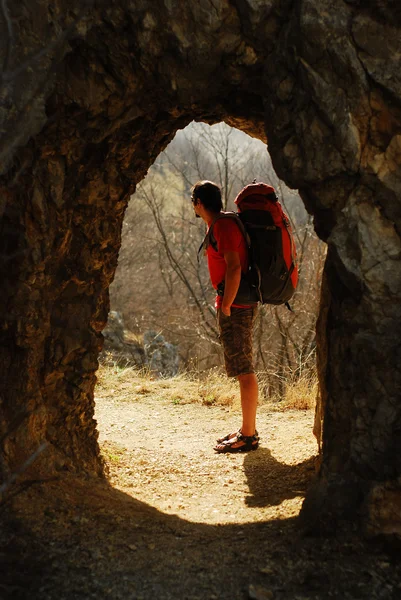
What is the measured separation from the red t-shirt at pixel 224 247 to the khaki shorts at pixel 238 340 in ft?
1.10

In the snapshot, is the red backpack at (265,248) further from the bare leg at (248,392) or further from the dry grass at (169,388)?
the dry grass at (169,388)

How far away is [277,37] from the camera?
316cm

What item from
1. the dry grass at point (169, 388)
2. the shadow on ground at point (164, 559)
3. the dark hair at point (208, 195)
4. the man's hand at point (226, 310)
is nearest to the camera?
the shadow on ground at point (164, 559)

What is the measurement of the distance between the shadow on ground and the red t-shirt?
1831 mm

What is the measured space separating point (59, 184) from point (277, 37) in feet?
4.67

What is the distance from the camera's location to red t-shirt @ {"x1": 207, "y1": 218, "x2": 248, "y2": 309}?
4.25 m

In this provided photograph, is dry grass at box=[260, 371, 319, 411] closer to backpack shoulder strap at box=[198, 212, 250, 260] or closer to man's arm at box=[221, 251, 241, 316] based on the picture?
man's arm at box=[221, 251, 241, 316]

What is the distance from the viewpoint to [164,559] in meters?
2.88

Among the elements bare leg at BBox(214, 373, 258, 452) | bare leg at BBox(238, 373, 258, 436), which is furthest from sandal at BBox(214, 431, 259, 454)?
bare leg at BBox(238, 373, 258, 436)

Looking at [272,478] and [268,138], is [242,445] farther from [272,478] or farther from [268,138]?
[268,138]

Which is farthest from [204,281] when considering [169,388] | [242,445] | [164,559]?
[164,559]

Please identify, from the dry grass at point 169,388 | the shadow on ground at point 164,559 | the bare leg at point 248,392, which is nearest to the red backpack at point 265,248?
the bare leg at point 248,392

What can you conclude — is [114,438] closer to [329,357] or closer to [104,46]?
[329,357]

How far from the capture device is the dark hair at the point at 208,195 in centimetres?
451
